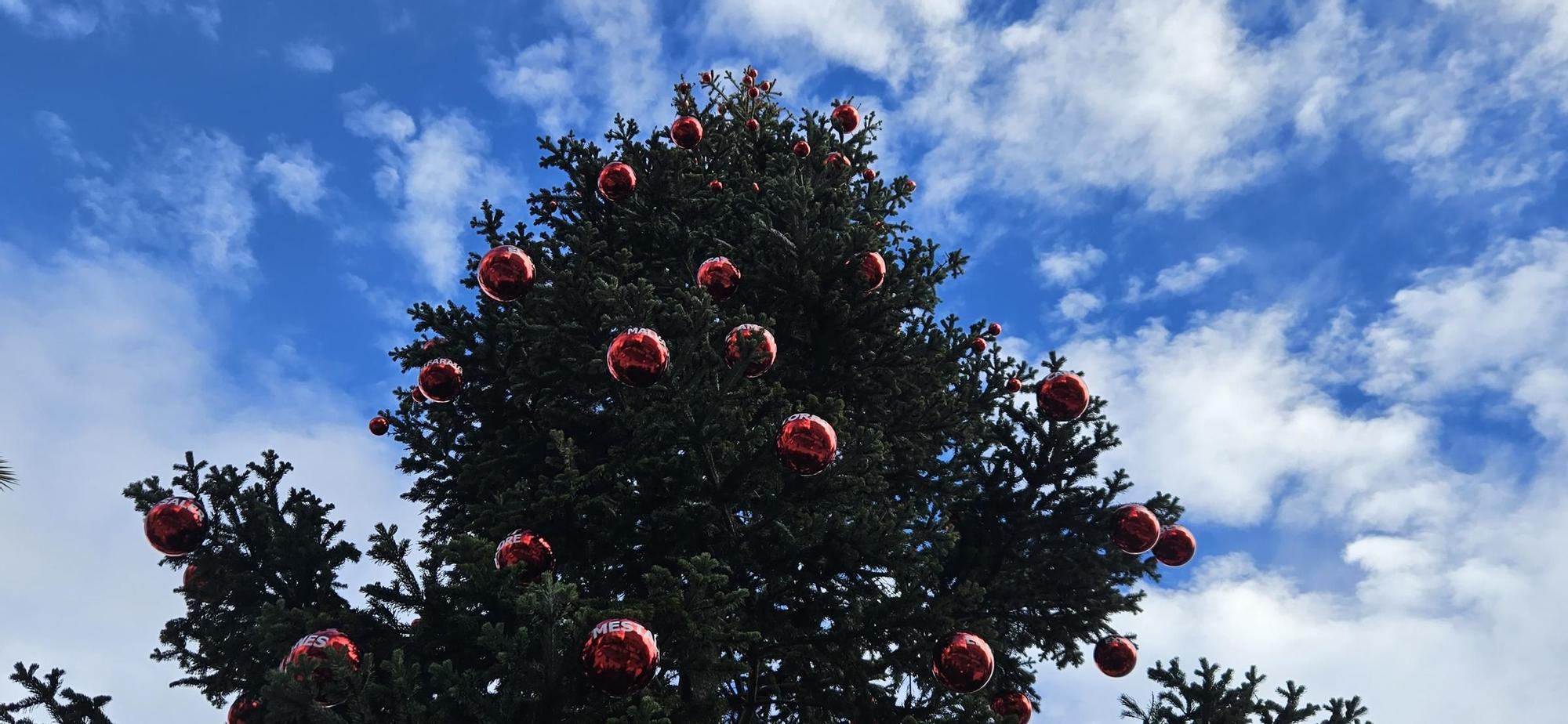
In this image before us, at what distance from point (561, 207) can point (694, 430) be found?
5.44m

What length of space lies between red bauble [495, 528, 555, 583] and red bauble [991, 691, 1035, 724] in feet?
14.5

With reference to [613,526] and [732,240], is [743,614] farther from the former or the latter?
[732,240]

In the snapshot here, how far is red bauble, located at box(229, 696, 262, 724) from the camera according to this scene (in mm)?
6125

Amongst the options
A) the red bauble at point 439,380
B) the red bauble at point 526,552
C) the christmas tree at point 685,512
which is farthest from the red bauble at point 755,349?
the red bauble at point 439,380

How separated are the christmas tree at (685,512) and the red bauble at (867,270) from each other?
0.10 ft

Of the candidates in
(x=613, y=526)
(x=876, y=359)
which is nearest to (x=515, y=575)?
(x=613, y=526)

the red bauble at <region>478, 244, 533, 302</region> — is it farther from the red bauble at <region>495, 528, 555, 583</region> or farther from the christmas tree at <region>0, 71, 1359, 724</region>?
the red bauble at <region>495, 528, 555, 583</region>

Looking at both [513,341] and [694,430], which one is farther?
[513,341]

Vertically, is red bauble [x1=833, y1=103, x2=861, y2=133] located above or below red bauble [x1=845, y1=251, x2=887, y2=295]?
above

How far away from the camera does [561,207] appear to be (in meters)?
10.1

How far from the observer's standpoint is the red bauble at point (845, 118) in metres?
12.5

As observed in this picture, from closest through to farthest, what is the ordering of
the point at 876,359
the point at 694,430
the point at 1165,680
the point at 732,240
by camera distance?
1. the point at 694,430
2. the point at 1165,680
3. the point at 876,359
4. the point at 732,240

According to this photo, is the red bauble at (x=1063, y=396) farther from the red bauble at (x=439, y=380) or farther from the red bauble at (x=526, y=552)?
the red bauble at (x=439, y=380)

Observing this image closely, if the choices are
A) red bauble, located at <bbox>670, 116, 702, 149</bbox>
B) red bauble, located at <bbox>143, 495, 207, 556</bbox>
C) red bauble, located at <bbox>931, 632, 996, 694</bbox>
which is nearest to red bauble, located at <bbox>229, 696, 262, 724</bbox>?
red bauble, located at <bbox>143, 495, 207, 556</bbox>
